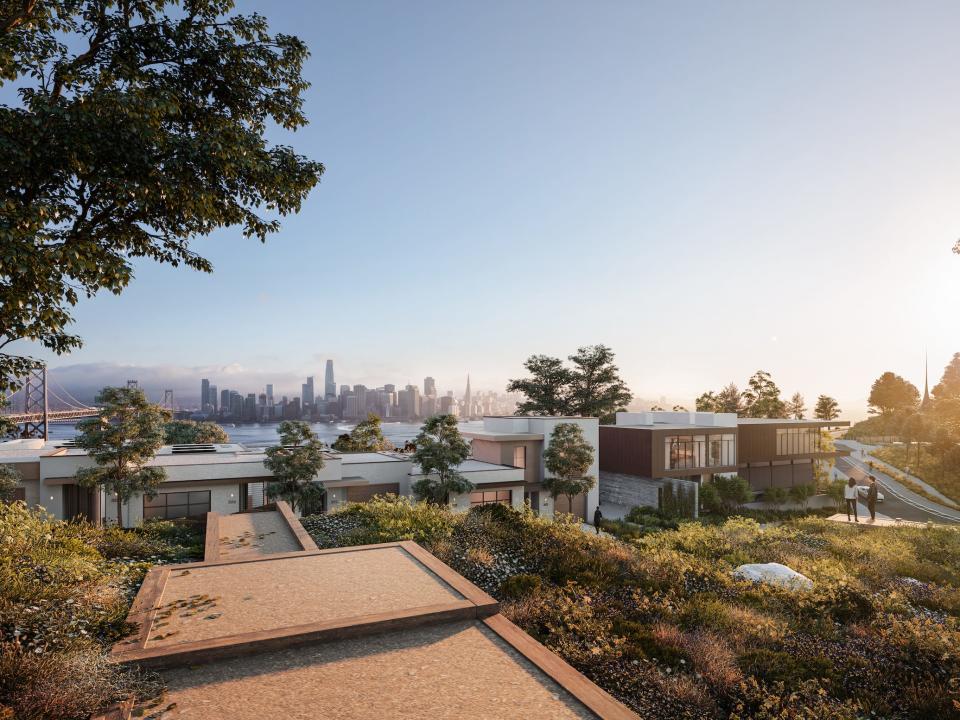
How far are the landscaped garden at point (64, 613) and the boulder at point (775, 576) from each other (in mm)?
11921

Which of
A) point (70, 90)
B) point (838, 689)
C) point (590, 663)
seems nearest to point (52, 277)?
point (70, 90)

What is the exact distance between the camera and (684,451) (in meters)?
33.5

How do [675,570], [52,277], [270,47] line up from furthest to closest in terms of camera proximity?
[675,570] → [270,47] → [52,277]

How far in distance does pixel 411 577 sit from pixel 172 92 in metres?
8.58

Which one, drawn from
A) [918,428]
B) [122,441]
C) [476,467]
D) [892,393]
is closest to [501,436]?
[476,467]

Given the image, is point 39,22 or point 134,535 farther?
point 134,535

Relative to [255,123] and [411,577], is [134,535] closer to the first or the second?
[411,577]

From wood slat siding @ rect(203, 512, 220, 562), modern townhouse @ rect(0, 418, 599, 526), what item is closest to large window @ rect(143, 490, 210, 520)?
modern townhouse @ rect(0, 418, 599, 526)

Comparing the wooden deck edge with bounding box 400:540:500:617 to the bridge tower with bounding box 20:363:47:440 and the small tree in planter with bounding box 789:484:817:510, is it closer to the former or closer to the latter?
the small tree in planter with bounding box 789:484:817:510

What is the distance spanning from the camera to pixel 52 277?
25.7 feet

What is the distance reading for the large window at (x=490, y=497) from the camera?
26170 mm

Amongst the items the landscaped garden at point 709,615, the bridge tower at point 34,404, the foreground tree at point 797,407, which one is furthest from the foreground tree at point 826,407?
the bridge tower at point 34,404

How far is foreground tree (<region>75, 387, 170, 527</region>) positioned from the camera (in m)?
18.3

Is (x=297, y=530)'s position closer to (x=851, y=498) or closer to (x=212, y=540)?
(x=212, y=540)
